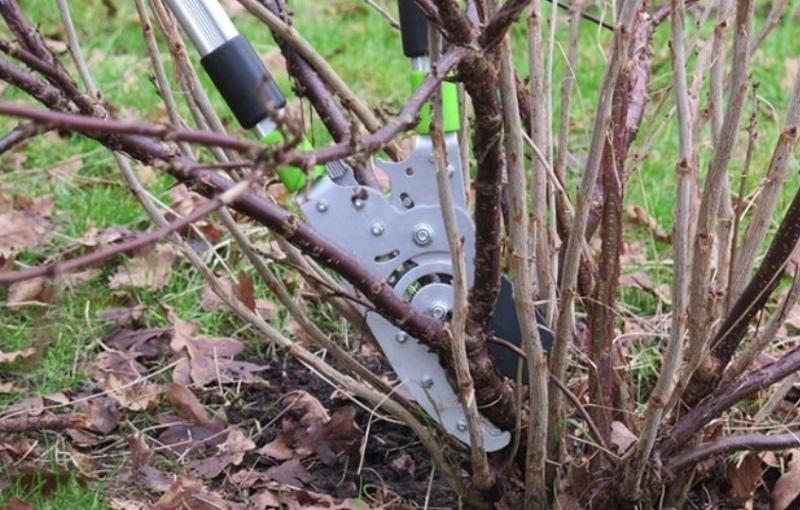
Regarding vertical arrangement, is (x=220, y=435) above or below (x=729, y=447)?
below

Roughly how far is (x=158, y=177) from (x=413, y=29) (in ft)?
5.65

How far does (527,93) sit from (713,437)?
637mm

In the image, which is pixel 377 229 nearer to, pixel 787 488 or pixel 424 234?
pixel 424 234

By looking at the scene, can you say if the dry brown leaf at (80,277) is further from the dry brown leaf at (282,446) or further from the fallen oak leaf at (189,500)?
the fallen oak leaf at (189,500)

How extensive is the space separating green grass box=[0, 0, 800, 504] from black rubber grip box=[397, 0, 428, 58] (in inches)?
4.6

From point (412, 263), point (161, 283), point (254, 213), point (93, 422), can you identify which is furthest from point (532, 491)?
point (161, 283)

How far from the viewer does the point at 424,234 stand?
181 centimetres

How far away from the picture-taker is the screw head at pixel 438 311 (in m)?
1.83

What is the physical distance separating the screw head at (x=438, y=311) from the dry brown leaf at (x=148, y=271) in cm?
121

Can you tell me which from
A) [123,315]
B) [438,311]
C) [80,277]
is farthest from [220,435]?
[80,277]

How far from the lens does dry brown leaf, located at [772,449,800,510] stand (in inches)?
83.2

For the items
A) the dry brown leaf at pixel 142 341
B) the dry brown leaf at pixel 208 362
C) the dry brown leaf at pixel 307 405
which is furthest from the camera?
the dry brown leaf at pixel 142 341

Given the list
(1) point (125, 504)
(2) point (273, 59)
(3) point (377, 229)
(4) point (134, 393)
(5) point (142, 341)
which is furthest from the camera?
(2) point (273, 59)

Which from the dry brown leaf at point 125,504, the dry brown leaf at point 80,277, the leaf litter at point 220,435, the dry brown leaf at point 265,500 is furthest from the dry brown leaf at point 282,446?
the dry brown leaf at point 80,277
